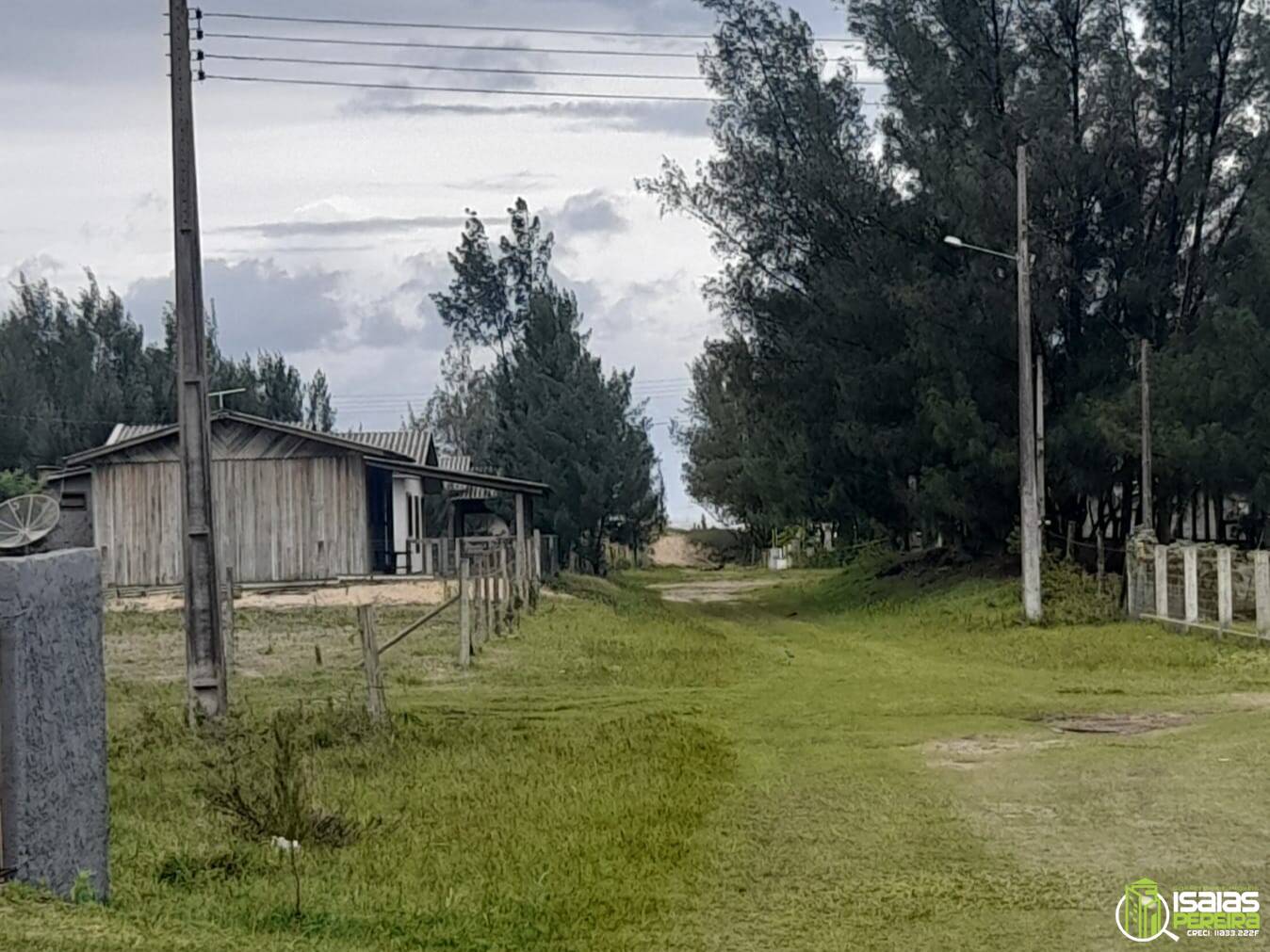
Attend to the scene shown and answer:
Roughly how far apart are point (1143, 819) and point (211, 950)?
5.63m

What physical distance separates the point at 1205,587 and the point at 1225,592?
1.08 m

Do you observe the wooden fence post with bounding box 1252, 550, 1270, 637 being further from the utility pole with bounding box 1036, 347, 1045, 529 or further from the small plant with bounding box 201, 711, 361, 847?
the small plant with bounding box 201, 711, 361, 847

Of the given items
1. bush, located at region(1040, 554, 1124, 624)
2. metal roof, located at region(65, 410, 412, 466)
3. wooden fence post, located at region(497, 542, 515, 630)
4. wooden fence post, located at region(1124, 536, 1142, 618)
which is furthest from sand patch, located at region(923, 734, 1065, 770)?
metal roof, located at region(65, 410, 412, 466)

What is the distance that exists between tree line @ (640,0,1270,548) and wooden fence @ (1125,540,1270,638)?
4.47 metres

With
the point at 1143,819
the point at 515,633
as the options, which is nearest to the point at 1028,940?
the point at 1143,819

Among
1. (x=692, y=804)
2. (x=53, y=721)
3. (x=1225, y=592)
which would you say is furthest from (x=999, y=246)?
(x=53, y=721)

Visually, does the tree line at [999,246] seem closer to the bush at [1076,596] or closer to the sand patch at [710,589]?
the bush at [1076,596]

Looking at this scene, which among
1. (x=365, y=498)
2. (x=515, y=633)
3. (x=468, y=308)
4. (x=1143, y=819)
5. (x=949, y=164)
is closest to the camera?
(x=1143, y=819)

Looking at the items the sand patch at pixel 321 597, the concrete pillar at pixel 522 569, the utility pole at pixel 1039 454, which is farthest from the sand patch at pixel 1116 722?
the sand patch at pixel 321 597

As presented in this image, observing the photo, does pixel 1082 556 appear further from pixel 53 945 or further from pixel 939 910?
pixel 53 945

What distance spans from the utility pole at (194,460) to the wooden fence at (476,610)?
1289 mm

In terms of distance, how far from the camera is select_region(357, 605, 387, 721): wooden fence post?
13.6 meters

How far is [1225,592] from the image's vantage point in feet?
72.1

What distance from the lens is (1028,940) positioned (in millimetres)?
7090
